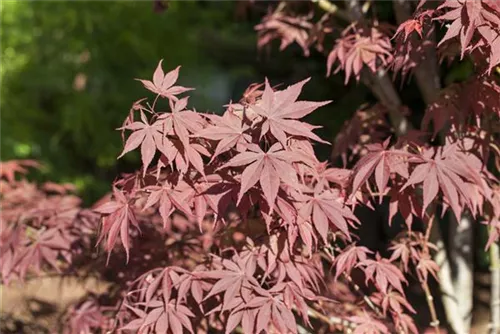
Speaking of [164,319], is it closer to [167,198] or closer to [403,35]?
[167,198]

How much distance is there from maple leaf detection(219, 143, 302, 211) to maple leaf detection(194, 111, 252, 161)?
9 centimetres

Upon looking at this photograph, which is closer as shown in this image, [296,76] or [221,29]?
[296,76]

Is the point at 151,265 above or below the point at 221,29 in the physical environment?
below

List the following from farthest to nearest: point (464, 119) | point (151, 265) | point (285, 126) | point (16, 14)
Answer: point (16, 14) → point (151, 265) → point (464, 119) → point (285, 126)

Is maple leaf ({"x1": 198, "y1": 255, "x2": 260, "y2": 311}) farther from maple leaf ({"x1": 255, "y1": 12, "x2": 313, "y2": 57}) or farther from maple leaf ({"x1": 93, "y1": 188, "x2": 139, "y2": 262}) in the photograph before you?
maple leaf ({"x1": 255, "y1": 12, "x2": 313, "y2": 57})

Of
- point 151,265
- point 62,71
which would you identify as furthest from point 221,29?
point 151,265

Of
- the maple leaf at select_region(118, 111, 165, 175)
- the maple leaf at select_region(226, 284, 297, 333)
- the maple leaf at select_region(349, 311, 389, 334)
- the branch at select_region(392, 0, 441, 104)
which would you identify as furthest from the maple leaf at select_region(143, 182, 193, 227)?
the branch at select_region(392, 0, 441, 104)

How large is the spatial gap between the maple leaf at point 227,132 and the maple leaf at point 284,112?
3.1 inches

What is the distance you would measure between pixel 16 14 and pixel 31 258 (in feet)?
13.5

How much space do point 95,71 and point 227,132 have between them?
4928mm

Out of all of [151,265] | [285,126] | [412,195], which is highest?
[285,126]

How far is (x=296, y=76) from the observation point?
6391 mm

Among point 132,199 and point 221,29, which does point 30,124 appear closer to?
point 221,29

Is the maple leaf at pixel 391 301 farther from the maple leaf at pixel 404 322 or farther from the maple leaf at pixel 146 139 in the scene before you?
the maple leaf at pixel 146 139
